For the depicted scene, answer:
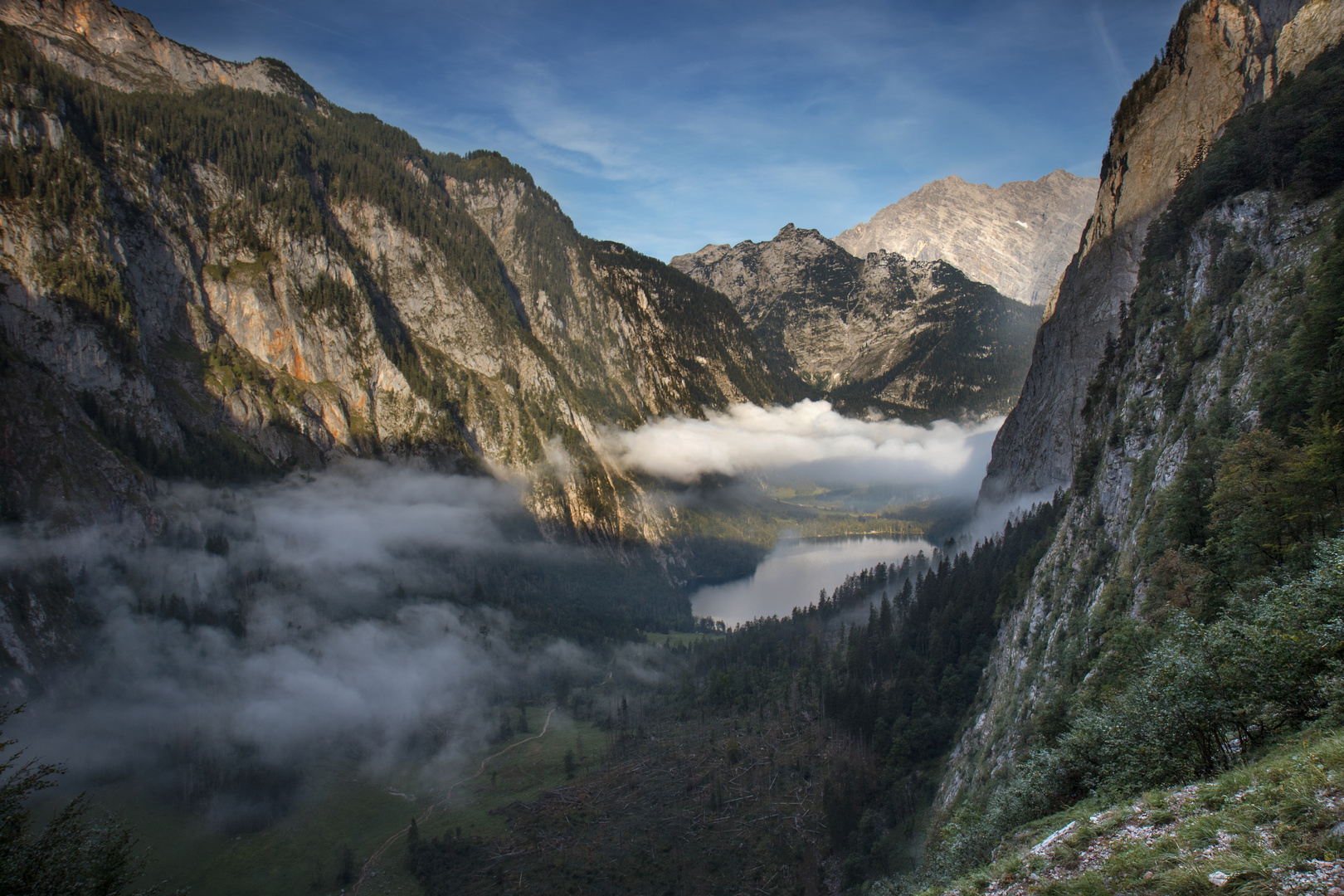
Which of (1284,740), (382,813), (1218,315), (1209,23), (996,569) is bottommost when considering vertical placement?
(382,813)

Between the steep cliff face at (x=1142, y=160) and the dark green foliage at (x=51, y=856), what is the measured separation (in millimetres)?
117626

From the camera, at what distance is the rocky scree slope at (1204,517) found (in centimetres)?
2452

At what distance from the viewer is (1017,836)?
3372cm

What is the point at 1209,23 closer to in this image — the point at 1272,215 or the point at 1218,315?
the point at 1272,215

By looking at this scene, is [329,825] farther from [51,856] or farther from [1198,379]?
[1198,379]

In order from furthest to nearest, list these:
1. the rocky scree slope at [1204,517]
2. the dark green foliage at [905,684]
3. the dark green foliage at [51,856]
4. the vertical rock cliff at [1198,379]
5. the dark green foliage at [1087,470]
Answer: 1. the dark green foliage at [905,684]
2. the dark green foliage at [1087,470]
3. the vertical rock cliff at [1198,379]
4. the dark green foliage at [51,856]
5. the rocky scree slope at [1204,517]

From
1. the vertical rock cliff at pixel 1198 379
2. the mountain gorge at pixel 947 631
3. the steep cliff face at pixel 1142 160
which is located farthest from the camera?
the steep cliff face at pixel 1142 160

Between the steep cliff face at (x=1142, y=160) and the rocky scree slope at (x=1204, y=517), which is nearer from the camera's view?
the rocky scree slope at (x=1204, y=517)

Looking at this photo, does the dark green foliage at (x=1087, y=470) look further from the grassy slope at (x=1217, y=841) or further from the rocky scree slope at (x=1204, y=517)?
the grassy slope at (x=1217, y=841)

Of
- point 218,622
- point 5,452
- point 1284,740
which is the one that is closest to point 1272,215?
point 1284,740

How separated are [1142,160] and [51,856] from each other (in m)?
140

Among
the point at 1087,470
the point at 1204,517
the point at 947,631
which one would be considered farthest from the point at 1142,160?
the point at 947,631

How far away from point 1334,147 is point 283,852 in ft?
633

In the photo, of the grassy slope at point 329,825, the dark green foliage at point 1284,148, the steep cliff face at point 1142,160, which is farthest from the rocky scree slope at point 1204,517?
the grassy slope at point 329,825
